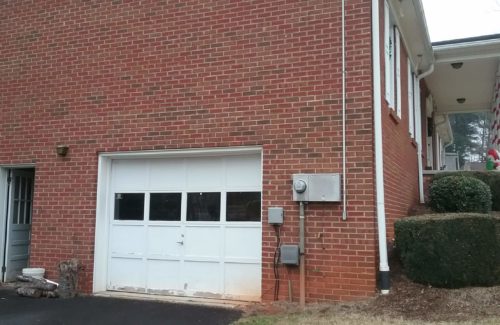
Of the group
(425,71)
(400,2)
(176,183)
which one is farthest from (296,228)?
(425,71)

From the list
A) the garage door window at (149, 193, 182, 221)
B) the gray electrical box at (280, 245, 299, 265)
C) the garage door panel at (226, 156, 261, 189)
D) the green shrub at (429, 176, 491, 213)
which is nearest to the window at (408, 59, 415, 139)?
the green shrub at (429, 176, 491, 213)

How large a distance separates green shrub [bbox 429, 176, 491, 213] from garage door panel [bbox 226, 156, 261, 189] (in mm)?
3957

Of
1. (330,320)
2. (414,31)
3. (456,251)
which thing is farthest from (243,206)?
(414,31)

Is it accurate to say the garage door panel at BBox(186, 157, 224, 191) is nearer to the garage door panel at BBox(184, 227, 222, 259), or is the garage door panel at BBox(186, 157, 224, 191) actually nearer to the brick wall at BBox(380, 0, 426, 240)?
the garage door panel at BBox(184, 227, 222, 259)

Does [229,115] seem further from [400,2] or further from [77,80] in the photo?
[400,2]

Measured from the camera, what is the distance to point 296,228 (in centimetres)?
758

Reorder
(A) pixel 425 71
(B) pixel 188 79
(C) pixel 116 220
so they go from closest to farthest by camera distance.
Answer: (B) pixel 188 79 < (C) pixel 116 220 < (A) pixel 425 71

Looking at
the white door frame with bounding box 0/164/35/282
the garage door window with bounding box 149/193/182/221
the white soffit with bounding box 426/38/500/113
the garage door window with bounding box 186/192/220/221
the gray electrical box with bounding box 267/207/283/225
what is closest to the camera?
the gray electrical box with bounding box 267/207/283/225

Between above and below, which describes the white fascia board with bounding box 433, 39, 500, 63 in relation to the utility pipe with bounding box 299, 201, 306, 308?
above

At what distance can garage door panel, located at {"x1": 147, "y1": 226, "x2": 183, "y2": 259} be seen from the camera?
868 cm

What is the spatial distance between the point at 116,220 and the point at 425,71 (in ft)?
27.3

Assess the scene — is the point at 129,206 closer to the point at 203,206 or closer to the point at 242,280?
the point at 203,206

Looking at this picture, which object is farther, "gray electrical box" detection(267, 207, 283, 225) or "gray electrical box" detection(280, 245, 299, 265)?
"gray electrical box" detection(267, 207, 283, 225)

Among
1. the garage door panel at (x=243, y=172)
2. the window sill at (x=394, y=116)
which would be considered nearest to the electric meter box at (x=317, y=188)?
the garage door panel at (x=243, y=172)
